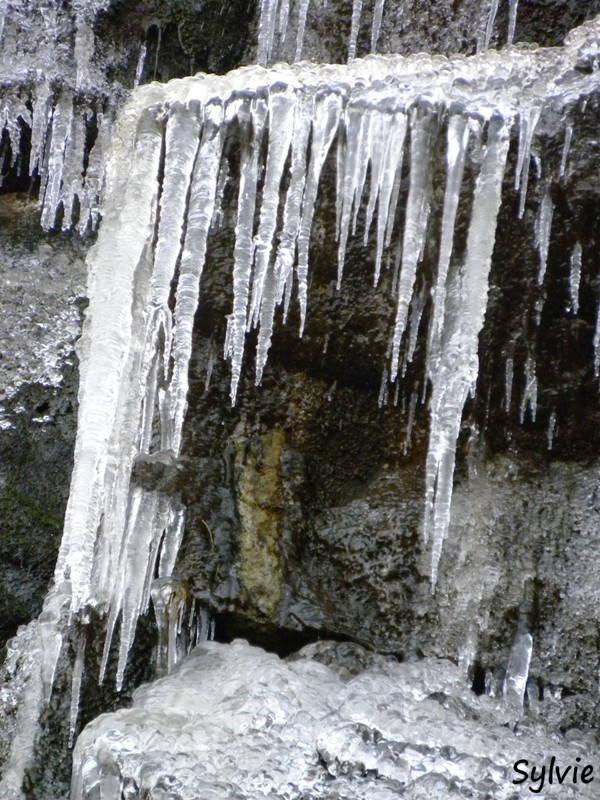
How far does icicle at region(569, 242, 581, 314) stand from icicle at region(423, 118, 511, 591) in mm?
286

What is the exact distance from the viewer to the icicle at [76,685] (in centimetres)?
334

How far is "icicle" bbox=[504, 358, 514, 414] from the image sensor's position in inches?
122

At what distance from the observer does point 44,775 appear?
3.41 metres

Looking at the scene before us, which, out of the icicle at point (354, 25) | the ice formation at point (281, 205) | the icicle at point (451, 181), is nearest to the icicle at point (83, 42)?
the icicle at point (354, 25)

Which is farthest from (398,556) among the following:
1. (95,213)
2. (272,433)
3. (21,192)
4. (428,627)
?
(21,192)

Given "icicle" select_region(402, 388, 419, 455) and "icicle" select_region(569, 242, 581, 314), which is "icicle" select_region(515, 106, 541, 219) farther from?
"icicle" select_region(402, 388, 419, 455)

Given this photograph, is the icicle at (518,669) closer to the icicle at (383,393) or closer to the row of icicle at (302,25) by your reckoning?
the icicle at (383,393)

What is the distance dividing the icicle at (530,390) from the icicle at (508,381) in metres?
0.04

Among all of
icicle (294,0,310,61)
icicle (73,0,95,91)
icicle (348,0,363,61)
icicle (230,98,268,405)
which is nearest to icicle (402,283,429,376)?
icicle (230,98,268,405)

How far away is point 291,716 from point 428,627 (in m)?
0.63

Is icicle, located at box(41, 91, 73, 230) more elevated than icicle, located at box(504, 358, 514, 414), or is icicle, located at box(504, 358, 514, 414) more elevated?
icicle, located at box(41, 91, 73, 230)

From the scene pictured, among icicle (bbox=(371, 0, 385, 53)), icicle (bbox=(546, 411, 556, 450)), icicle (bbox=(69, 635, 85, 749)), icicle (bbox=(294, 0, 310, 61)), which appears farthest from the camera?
icicle (bbox=(294, 0, 310, 61))

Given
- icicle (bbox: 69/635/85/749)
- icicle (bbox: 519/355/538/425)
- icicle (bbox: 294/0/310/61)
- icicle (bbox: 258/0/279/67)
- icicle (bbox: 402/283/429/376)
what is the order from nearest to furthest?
icicle (bbox: 402/283/429/376), icicle (bbox: 519/355/538/425), icicle (bbox: 69/635/85/749), icicle (bbox: 294/0/310/61), icicle (bbox: 258/0/279/67)

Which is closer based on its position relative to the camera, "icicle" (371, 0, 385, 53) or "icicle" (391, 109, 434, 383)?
"icicle" (391, 109, 434, 383)
